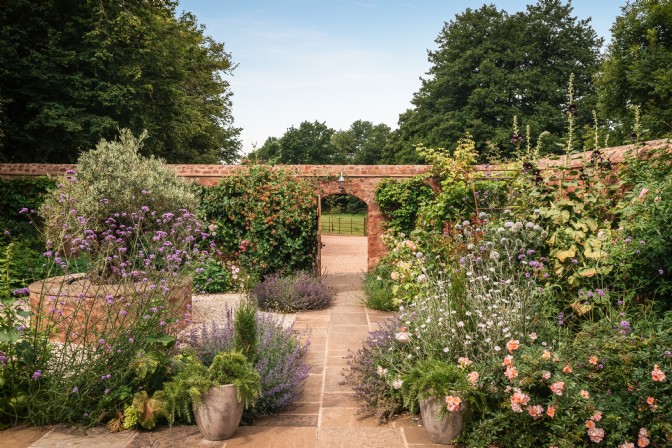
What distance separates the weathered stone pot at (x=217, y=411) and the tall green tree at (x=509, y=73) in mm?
19170

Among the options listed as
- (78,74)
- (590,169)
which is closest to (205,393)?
(590,169)

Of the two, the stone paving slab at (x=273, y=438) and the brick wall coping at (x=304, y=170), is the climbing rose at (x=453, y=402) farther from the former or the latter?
the brick wall coping at (x=304, y=170)

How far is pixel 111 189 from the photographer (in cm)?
688

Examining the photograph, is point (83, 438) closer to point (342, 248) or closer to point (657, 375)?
point (657, 375)

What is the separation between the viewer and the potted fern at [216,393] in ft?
11.4

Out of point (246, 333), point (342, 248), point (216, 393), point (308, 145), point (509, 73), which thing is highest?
point (509, 73)

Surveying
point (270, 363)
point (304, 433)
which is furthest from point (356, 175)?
point (304, 433)

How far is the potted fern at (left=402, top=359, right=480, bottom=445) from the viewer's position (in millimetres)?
3346

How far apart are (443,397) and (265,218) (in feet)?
21.4

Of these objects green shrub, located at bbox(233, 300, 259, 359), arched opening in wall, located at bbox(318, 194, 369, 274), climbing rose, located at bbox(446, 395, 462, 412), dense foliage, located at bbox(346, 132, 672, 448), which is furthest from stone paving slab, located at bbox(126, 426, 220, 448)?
arched opening in wall, located at bbox(318, 194, 369, 274)

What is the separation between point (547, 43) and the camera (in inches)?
899

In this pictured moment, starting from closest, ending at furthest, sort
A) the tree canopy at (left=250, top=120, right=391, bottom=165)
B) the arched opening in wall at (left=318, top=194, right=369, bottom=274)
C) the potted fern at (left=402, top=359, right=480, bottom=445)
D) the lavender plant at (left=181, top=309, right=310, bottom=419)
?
1. the potted fern at (left=402, top=359, right=480, bottom=445)
2. the lavender plant at (left=181, top=309, right=310, bottom=419)
3. the arched opening in wall at (left=318, top=194, right=369, bottom=274)
4. the tree canopy at (left=250, top=120, right=391, bottom=165)

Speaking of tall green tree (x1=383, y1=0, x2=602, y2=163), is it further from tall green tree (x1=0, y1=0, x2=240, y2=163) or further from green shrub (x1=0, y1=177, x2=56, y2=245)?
green shrub (x1=0, y1=177, x2=56, y2=245)

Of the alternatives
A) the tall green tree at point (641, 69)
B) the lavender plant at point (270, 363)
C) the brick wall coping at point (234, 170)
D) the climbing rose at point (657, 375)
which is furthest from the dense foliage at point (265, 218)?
the tall green tree at point (641, 69)
